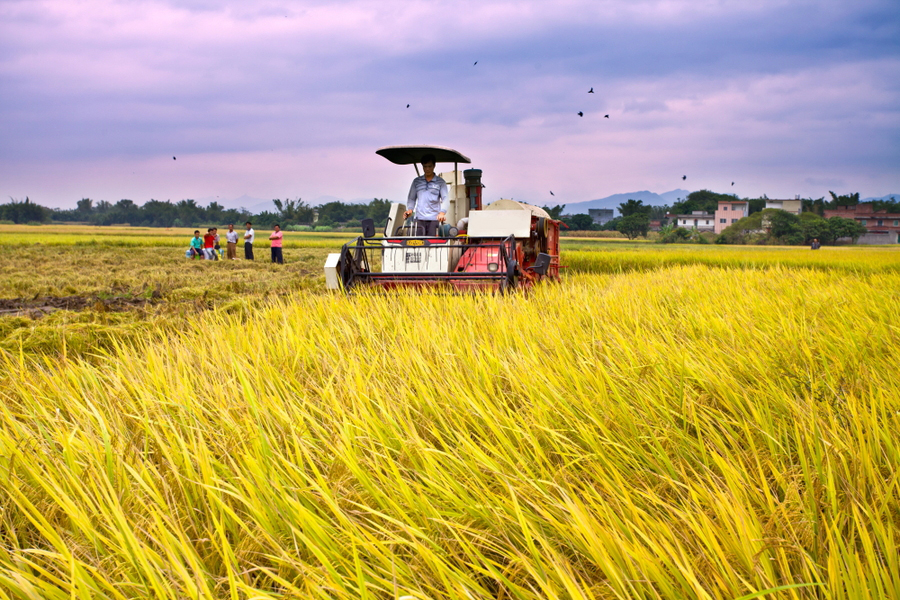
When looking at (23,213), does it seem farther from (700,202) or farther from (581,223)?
(700,202)

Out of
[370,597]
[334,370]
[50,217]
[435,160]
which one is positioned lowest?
[370,597]

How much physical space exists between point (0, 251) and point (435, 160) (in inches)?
692

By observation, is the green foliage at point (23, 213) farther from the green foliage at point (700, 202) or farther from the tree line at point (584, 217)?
the green foliage at point (700, 202)

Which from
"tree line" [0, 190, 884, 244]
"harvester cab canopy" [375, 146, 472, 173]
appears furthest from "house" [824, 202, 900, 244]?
"harvester cab canopy" [375, 146, 472, 173]

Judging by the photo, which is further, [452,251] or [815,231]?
[815,231]

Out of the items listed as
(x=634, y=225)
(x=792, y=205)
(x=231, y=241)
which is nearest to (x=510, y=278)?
(x=231, y=241)

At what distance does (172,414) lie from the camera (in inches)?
87.1

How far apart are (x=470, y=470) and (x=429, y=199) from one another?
5873mm

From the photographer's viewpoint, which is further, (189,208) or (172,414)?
(189,208)

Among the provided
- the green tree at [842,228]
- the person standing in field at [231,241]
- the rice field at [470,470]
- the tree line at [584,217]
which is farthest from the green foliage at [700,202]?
the rice field at [470,470]

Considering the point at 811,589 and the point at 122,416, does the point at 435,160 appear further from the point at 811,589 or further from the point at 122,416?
the point at 811,589

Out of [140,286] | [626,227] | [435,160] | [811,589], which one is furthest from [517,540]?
[626,227]

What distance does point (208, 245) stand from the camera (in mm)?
16922

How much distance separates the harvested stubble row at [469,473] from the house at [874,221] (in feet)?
261
